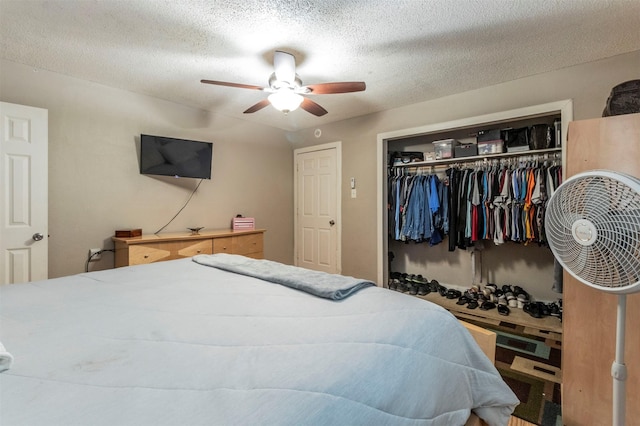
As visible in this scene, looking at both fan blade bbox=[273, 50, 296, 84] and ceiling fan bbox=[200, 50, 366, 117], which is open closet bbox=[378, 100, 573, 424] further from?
fan blade bbox=[273, 50, 296, 84]

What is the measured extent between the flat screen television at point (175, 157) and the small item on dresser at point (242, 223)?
2.05ft

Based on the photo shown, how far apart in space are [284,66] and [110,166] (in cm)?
198

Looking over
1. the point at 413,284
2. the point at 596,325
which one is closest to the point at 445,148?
the point at 413,284

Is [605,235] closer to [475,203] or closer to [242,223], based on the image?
[475,203]

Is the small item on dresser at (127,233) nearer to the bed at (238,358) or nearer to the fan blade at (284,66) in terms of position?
the bed at (238,358)

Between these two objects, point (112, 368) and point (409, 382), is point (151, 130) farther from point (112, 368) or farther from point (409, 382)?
point (409, 382)

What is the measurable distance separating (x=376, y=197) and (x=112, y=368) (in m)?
3.14

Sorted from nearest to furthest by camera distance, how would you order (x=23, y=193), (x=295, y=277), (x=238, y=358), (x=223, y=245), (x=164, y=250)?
(x=238, y=358) → (x=295, y=277) → (x=23, y=193) → (x=164, y=250) → (x=223, y=245)

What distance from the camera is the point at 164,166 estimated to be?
2.98 m

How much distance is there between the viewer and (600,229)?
1010mm

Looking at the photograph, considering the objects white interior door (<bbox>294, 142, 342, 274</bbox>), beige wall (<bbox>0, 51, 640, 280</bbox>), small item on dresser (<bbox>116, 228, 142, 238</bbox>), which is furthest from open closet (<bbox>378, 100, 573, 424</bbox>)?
small item on dresser (<bbox>116, 228, 142, 238</bbox>)

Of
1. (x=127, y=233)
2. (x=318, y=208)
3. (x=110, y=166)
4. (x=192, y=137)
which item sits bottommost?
(x=127, y=233)

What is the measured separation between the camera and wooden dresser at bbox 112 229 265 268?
2.52 metres

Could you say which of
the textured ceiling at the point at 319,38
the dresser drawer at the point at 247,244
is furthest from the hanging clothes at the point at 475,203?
the dresser drawer at the point at 247,244
